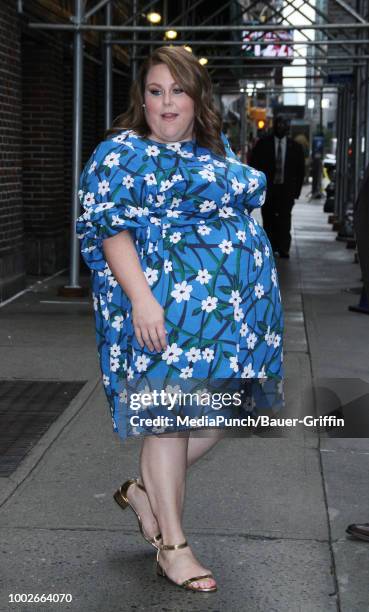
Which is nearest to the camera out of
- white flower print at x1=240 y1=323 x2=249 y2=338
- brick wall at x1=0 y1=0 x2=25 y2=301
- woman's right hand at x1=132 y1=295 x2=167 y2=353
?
woman's right hand at x1=132 y1=295 x2=167 y2=353

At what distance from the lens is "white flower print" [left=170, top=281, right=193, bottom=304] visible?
344 cm

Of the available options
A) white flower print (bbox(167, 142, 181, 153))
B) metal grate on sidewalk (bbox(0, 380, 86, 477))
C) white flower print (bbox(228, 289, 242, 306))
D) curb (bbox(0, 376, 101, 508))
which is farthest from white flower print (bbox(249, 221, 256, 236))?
metal grate on sidewalk (bbox(0, 380, 86, 477))

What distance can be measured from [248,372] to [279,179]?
11901 mm

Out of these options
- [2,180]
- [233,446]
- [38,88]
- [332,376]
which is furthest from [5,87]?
[233,446]

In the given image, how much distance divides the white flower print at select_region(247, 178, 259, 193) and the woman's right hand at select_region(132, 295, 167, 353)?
492mm

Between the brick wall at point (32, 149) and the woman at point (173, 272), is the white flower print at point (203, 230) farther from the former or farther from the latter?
the brick wall at point (32, 149)

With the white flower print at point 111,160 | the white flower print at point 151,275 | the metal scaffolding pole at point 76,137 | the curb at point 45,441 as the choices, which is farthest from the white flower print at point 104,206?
the metal scaffolding pole at point 76,137

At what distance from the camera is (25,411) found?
6.16 metres

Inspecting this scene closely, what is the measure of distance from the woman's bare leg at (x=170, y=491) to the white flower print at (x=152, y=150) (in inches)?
34.6

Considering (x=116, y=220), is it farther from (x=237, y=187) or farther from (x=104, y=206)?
(x=237, y=187)

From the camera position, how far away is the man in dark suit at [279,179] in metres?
15.1

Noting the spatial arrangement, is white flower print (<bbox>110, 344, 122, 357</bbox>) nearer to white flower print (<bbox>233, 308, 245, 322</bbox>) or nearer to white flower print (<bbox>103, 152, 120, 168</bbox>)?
white flower print (<bbox>233, 308, 245, 322</bbox>)

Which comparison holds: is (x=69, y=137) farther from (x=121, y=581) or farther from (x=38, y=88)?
(x=121, y=581)

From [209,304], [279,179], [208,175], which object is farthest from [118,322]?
[279,179]
